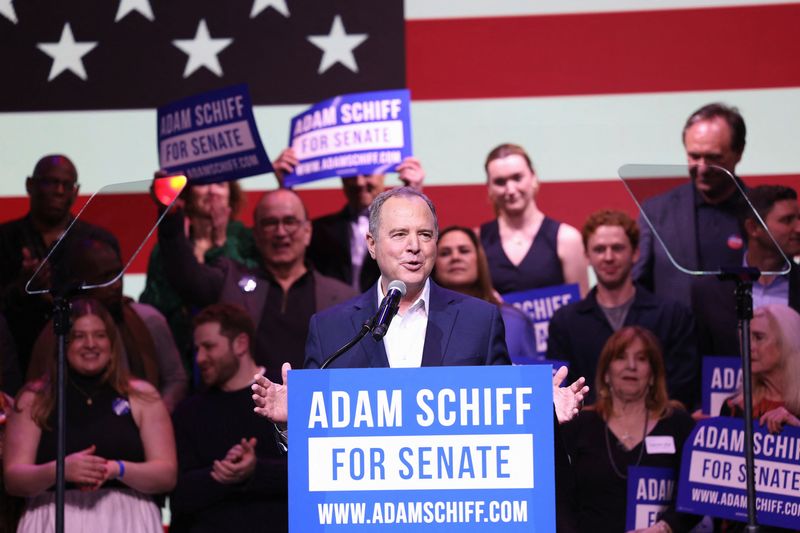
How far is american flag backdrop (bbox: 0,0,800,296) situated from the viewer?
5.70 metres

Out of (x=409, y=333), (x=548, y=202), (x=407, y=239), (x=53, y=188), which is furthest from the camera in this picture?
(x=548, y=202)

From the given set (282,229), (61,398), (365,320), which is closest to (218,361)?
(282,229)

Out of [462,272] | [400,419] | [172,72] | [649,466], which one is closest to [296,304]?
[462,272]

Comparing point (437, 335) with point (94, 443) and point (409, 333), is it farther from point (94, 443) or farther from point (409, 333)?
point (94, 443)

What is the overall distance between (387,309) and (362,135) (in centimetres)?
252

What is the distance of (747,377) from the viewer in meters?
3.19

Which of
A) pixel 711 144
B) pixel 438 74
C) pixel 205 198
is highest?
pixel 438 74

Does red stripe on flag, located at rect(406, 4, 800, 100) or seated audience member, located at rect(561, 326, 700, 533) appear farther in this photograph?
red stripe on flag, located at rect(406, 4, 800, 100)

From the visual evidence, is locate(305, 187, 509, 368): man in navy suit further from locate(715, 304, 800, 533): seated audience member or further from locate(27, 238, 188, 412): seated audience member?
locate(715, 304, 800, 533): seated audience member

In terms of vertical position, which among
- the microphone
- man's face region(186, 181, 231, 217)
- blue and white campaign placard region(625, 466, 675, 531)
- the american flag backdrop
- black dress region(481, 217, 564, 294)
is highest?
the american flag backdrop

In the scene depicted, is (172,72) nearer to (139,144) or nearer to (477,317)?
(139,144)

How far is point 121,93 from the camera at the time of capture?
5.82m

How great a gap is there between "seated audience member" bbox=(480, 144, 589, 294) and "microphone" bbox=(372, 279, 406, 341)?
2422 mm

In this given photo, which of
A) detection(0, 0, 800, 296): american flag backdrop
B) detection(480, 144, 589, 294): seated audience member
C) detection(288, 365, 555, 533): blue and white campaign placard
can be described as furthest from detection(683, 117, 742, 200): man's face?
detection(288, 365, 555, 533): blue and white campaign placard
